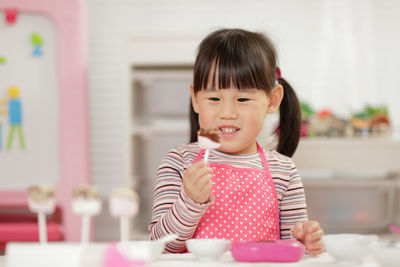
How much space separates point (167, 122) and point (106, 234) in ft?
2.96

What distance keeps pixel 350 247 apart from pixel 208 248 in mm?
205

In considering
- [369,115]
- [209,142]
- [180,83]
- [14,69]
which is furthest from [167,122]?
[209,142]

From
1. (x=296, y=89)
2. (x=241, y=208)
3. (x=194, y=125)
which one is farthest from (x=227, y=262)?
(x=296, y=89)

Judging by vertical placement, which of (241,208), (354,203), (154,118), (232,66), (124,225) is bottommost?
(354,203)

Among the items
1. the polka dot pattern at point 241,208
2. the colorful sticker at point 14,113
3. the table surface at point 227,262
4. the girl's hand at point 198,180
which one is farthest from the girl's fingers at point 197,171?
the colorful sticker at point 14,113

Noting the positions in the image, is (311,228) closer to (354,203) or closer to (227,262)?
(227,262)

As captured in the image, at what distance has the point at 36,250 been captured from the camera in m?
0.70

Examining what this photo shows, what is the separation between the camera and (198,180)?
93cm

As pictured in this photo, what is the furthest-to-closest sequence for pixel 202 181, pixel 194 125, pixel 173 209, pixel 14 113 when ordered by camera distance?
pixel 14 113, pixel 194 125, pixel 173 209, pixel 202 181

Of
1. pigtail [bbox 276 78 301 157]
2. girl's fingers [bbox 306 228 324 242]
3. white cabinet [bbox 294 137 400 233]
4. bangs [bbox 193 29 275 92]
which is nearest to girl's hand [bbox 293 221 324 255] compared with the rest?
girl's fingers [bbox 306 228 324 242]

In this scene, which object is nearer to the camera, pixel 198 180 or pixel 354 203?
pixel 198 180

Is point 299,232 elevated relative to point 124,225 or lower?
lower

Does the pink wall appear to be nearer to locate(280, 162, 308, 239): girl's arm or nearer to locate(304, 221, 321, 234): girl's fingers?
locate(280, 162, 308, 239): girl's arm

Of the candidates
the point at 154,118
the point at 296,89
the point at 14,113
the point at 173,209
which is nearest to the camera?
the point at 173,209
